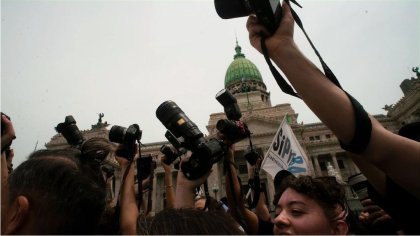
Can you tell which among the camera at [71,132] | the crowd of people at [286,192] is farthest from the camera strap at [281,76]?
the camera at [71,132]

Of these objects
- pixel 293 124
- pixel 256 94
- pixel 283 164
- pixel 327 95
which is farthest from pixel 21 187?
pixel 256 94

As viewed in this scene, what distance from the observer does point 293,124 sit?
36750 mm

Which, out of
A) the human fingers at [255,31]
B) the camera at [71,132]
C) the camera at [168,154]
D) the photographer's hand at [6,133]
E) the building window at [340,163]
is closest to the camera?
the human fingers at [255,31]

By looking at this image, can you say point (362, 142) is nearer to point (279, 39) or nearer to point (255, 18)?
point (279, 39)

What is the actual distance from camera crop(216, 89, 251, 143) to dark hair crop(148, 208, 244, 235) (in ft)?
4.89

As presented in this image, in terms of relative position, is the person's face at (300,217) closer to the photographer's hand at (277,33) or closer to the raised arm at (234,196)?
the raised arm at (234,196)

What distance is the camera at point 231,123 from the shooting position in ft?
9.55

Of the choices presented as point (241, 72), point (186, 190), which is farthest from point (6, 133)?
point (241, 72)

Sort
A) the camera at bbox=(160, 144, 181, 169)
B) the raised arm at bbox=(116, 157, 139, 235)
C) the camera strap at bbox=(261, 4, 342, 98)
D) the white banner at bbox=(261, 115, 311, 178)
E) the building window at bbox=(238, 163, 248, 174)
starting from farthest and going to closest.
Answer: the building window at bbox=(238, 163, 248, 174) < the white banner at bbox=(261, 115, 311, 178) < the camera at bbox=(160, 144, 181, 169) < the raised arm at bbox=(116, 157, 139, 235) < the camera strap at bbox=(261, 4, 342, 98)

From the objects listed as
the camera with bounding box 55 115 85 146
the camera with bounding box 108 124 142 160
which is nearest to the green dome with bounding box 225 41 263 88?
the camera with bounding box 55 115 85 146

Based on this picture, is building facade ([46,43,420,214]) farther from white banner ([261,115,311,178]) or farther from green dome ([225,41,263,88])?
white banner ([261,115,311,178])

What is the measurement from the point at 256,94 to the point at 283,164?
43.4 meters

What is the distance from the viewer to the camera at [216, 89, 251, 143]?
291cm

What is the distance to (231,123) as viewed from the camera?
9.66 feet
